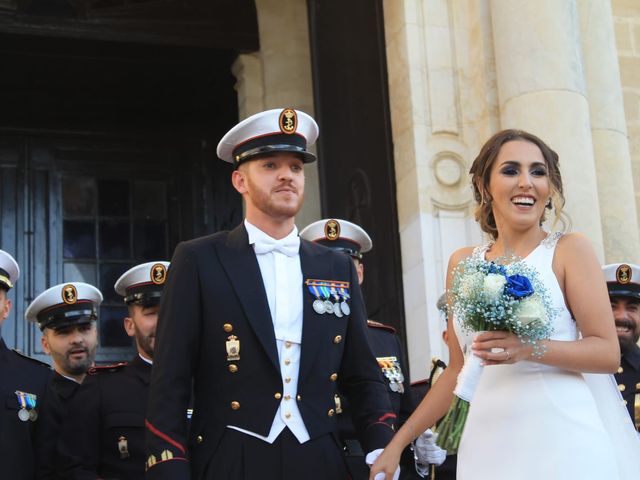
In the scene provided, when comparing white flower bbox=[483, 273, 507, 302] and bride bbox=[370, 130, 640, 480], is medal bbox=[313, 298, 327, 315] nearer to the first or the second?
bride bbox=[370, 130, 640, 480]

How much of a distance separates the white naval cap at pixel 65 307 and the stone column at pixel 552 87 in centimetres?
288

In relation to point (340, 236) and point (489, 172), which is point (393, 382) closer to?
point (340, 236)

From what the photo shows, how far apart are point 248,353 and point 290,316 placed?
0.21 m

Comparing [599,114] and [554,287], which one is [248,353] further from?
[599,114]

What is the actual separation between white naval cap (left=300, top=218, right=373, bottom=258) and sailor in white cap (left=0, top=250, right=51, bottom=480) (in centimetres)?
170

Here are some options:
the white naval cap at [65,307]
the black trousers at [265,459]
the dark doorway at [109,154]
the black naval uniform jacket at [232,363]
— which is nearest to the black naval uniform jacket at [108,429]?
the white naval cap at [65,307]

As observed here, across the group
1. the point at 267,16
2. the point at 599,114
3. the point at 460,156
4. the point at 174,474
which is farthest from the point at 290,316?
the point at 267,16

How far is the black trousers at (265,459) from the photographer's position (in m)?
4.13

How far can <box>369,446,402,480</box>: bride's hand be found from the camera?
420cm

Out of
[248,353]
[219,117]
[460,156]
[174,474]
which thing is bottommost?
[174,474]

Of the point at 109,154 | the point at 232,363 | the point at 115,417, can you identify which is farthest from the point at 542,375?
the point at 109,154

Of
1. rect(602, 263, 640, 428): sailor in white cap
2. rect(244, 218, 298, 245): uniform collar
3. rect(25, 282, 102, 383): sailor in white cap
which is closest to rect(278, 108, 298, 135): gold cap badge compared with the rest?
rect(244, 218, 298, 245): uniform collar

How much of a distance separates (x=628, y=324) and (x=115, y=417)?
2636 mm

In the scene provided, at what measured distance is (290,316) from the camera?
14.3 feet
